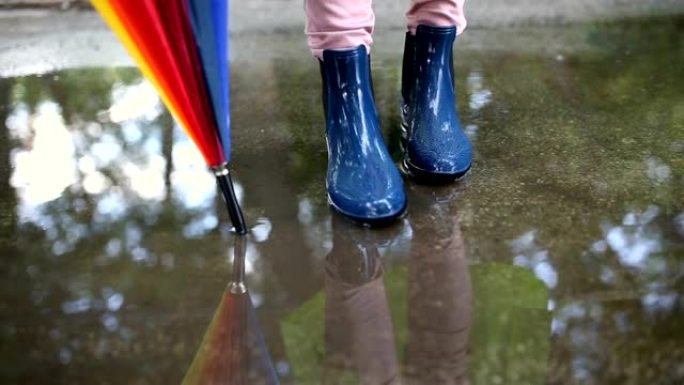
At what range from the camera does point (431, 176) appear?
1331 mm

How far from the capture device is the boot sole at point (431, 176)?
133 cm

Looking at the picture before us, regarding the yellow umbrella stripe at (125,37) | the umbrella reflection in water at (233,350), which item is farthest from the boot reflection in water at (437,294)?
the yellow umbrella stripe at (125,37)

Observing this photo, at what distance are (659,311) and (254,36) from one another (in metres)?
1.38

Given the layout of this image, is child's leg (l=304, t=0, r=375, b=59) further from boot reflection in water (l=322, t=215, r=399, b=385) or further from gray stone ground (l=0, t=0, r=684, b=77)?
gray stone ground (l=0, t=0, r=684, b=77)

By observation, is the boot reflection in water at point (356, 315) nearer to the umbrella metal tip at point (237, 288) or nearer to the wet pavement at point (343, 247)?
the wet pavement at point (343, 247)

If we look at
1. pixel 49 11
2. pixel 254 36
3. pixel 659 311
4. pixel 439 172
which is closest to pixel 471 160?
pixel 439 172

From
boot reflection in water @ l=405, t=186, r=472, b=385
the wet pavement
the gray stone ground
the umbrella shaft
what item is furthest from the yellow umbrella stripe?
the gray stone ground

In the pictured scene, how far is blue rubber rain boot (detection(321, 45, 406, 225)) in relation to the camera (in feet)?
4.01

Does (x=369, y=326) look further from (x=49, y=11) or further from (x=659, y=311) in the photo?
(x=49, y=11)

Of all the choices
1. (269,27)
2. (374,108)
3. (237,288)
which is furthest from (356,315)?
(269,27)

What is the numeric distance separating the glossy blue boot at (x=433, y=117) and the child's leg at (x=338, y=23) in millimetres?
157

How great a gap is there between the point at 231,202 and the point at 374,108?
296mm

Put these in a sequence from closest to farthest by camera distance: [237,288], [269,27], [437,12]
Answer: [237,288], [437,12], [269,27]

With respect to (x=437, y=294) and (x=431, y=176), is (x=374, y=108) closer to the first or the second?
(x=431, y=176)
